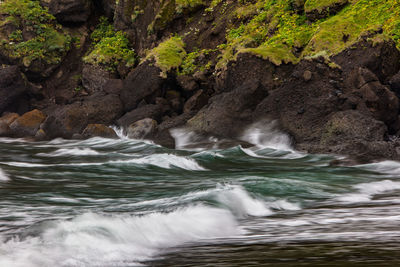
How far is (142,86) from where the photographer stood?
702 inches

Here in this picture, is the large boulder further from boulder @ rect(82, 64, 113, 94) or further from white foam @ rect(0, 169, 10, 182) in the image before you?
white foam @ rect(0, 169, 10, 182)

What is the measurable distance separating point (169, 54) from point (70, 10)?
9.96 metres

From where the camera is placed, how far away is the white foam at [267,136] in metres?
12.4

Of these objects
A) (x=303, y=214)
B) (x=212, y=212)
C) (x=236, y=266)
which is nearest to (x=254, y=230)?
(x=212, y=212)

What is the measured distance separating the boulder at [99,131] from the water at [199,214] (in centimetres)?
590

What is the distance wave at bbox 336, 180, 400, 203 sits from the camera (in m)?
6.17

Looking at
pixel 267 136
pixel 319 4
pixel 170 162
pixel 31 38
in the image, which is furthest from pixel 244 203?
pixel 31 38

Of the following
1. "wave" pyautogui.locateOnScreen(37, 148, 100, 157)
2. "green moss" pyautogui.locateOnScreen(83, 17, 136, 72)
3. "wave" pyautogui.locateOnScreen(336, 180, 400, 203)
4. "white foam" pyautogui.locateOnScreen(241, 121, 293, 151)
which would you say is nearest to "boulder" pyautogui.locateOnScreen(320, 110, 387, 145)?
"white foam" pyautogui.locateOnScreen(241, 121, 293, 151)

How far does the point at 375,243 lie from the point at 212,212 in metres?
1.89

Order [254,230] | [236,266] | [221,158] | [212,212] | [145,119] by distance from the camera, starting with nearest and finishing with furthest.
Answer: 1. [236,266]
2. [254,230]
3. [212,212]
4. [221,158]
5. [145,119]

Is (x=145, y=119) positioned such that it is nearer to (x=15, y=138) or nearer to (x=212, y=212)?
(x=15, y=138)

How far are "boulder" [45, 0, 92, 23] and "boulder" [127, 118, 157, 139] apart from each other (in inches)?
483

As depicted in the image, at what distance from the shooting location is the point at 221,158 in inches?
436

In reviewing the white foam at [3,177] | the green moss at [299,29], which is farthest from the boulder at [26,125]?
the white foam at [3,177]
